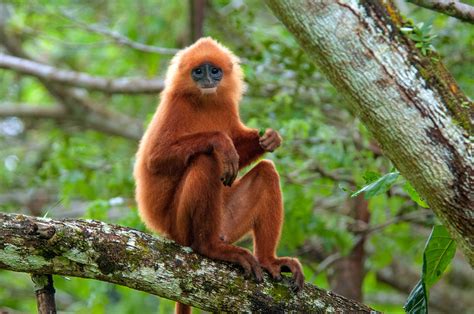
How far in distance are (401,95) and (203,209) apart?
1.78 meters

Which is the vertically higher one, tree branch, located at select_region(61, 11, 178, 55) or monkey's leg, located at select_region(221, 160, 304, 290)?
monkey's leg, located at select_region(221, 160, 304, 290)

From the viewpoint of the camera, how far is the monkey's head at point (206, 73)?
697 centimetres

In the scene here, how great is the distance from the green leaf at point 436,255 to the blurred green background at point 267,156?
1908 mm

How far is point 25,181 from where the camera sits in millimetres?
12164

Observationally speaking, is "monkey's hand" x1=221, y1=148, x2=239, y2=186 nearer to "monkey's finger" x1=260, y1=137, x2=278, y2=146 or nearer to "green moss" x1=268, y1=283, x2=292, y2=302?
"monkey's finger" x1=260, y1=137, x2=278, y2=146

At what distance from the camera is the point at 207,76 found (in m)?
7.07

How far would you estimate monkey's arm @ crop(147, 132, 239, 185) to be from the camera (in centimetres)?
593

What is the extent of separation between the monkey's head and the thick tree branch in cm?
195

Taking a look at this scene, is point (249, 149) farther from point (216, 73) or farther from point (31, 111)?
point (31, 111)

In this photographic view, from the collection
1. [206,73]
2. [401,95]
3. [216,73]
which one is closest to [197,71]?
[206,73]

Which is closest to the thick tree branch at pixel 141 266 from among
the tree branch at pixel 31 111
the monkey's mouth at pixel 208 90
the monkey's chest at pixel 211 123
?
the monkey's chest at pixel 211 123

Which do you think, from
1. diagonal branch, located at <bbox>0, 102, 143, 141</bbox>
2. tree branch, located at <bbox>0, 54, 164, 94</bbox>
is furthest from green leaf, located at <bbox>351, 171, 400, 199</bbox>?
diagonal branch, located at <bbox>0, 102, 143, 141</bbox>

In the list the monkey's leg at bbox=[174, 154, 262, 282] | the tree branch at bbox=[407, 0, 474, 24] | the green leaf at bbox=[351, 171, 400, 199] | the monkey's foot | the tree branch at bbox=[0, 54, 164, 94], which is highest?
the tree branch at bbox=[407, 0, 474, 24]

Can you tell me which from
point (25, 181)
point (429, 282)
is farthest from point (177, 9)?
point (429, 282)
